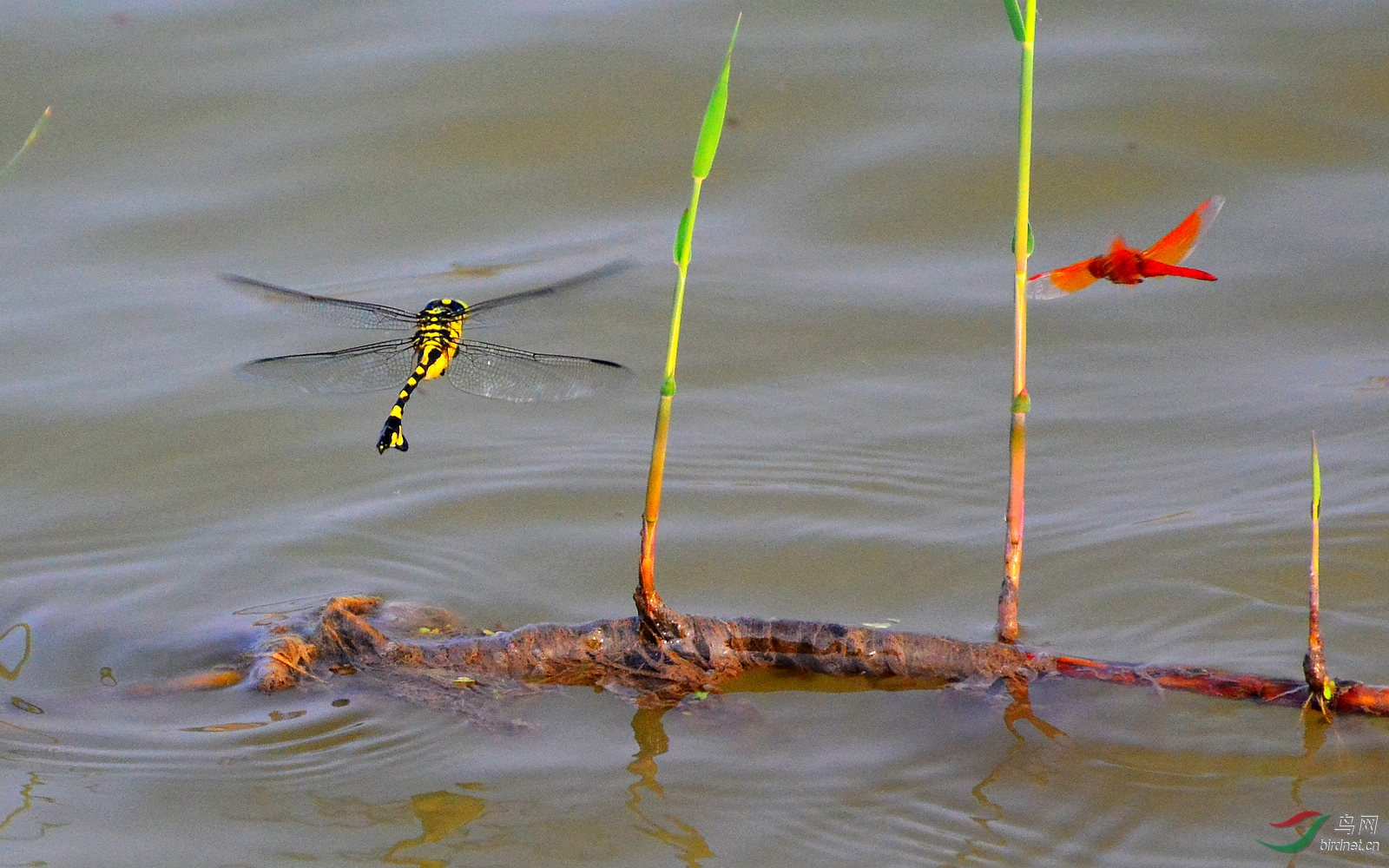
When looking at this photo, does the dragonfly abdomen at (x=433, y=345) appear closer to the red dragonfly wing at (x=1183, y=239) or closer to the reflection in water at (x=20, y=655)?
the reflection in water at (x=20, y=655)

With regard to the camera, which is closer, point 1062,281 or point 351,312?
point 1062,281

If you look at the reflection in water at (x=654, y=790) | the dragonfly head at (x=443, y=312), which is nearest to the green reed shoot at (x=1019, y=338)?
the reflection in water at (x=654, y=790)

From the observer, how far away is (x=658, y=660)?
7.20 ft

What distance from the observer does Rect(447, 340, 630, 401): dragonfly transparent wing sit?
2.88 meters

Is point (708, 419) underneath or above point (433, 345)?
underneath

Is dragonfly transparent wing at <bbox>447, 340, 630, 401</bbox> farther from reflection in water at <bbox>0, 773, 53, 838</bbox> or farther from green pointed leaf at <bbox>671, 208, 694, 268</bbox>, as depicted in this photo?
reflection in water at <bbox>0, 773, 53, 838</bbox>

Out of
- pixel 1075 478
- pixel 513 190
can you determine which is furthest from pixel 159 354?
pixel 1075 478

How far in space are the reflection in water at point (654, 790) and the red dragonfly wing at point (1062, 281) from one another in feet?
2.89

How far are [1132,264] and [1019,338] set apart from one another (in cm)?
19

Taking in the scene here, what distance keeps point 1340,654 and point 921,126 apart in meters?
2.39

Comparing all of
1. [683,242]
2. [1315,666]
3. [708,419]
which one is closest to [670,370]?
[683,242]

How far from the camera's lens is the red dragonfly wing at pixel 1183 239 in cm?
198

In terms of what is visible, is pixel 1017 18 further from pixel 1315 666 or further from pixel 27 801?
pixel 27 801

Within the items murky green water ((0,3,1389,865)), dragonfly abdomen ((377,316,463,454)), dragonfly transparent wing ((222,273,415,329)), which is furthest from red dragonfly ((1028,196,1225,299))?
dragonfly transparent wing ((222,273,415,329))
